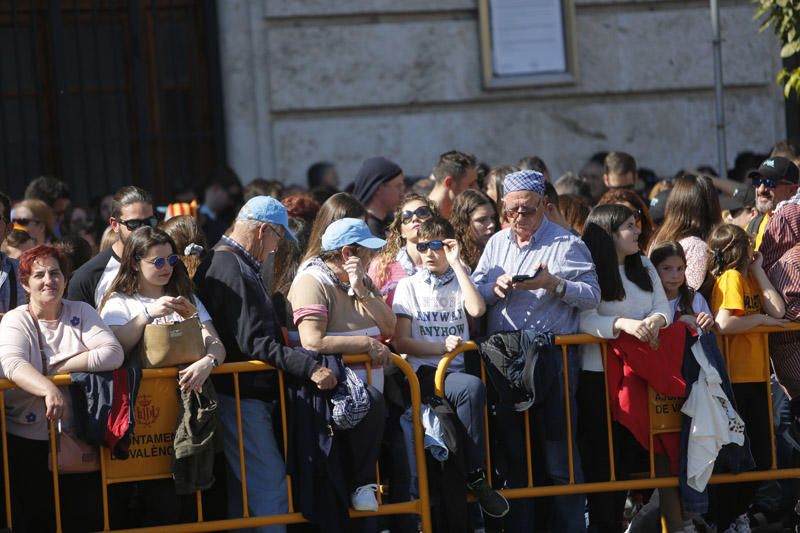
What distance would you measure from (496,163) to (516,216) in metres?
5.51

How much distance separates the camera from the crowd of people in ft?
22.4

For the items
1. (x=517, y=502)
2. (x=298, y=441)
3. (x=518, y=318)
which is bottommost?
(x=517, y=502)

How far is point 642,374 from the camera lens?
7504 millimetres

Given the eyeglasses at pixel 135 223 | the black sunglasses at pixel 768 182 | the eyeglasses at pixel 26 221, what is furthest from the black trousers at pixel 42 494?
the black sunglasses at pixel 768 182

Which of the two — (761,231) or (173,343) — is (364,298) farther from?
(761,231)

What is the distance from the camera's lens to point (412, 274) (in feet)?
25.9

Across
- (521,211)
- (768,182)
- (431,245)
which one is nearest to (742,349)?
(521,211)

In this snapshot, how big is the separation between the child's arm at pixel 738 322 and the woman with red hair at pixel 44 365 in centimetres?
323

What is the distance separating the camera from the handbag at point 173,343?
677 centimetres

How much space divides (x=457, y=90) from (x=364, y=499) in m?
6.58

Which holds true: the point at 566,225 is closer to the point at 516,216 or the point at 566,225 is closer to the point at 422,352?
the point at 516,216

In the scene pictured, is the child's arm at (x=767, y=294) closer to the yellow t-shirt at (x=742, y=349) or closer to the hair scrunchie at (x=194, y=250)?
the yellow t-shirt at (x=742, y=349)

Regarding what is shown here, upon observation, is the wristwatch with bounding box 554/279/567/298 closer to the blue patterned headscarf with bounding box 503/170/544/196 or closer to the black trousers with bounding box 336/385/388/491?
the blue patterned headscarf with bounding box 503/170/544/196

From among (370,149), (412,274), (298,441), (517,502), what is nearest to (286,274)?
(412,274)
